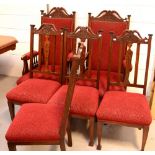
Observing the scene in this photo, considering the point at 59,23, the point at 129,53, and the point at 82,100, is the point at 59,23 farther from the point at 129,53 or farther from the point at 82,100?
the point at 82,100

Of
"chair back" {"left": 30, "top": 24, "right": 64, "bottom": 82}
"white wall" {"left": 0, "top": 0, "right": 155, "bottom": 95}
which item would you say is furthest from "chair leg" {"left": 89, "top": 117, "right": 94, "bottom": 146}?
"white wall" {"left": 0, "top": 0, "right": 155, "bottom": 95}

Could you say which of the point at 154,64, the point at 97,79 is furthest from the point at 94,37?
the point at 154,64

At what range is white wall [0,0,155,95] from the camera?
314cm

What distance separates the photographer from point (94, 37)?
2482mm

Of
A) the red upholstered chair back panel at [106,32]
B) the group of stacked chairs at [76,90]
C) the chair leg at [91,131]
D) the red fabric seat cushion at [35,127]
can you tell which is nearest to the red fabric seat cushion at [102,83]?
the group of stacked chairs at [76,90]

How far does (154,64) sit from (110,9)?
0.89m

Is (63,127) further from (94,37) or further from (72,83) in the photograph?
(94,37)

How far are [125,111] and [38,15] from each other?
198 centimetres

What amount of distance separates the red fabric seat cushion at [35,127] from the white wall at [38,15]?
5.81 feet

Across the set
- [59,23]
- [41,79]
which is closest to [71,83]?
[41,79]

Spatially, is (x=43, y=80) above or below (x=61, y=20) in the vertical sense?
below

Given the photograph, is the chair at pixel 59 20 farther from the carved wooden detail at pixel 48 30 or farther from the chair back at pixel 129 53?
the chair back at pixel 129 53

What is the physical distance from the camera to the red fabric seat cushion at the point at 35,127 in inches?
68.2

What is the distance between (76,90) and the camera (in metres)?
2.41
